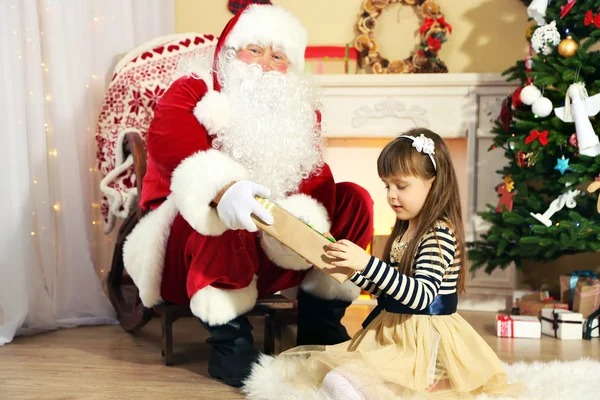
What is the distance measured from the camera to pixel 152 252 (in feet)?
7.20

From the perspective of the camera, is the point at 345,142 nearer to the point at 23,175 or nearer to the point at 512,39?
the point at 512,39

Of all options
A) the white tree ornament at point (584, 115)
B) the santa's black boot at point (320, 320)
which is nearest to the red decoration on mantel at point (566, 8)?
the white tree ornament at point (584, 115)

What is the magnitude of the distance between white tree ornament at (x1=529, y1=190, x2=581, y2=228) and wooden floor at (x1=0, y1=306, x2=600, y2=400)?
0.51 metres

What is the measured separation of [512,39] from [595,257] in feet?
3.98

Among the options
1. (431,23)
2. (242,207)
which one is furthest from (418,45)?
(242,207)

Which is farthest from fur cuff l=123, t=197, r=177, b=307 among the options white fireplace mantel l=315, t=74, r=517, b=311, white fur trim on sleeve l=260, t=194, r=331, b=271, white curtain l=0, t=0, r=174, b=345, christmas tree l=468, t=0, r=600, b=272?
christmas tree l=468, t=0, r=600, b=272

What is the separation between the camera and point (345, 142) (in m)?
3.83

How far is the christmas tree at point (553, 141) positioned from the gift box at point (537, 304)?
190 mm

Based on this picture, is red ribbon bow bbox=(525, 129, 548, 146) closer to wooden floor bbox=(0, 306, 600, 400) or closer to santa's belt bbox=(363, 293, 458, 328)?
wooden floor bbox=(0, 306, 600, 400)

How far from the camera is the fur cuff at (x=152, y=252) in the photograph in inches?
86.6

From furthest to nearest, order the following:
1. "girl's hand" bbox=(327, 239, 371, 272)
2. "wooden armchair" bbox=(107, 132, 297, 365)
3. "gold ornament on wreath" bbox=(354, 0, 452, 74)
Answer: "gold ornament on wreath" bbox=(354, 0, 452, 74), "wooden armchair" bbox=(107, 132, 297, 365), "girl's hand" bbox=(327, 239, 371, 272)

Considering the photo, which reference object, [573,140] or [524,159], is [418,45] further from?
[573,140]

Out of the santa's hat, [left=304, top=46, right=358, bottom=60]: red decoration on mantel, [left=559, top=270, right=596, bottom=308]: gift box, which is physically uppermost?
[left=304, top=46, right=358, bottom=60]: red decoration on mantel

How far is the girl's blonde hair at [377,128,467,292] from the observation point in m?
1.84
